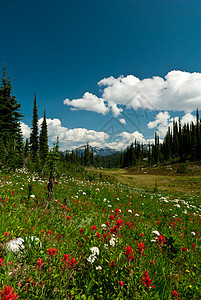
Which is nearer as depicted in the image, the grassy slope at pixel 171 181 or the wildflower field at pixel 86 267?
the wildflower field at pixel 86 267

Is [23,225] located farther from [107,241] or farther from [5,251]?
[107,241]

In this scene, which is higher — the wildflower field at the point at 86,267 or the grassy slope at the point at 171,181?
the wildflower field at the point at 86,267

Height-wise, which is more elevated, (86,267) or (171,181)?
(86,267)

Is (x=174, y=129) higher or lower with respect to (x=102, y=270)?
higher

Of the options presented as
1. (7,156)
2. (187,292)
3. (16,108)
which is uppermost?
(16,108)

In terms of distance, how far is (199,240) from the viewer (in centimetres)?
523

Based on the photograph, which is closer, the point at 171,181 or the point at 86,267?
the point at 86,267

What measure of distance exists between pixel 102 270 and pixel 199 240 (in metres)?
4.94

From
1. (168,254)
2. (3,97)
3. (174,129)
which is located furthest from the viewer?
(174,129)

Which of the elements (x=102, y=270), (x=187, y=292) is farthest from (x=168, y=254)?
(x=102, y=270)

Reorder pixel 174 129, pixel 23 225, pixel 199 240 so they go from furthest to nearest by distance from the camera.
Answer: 1. pixel 174 129
2. pixel 199 240
3. pixel 23 225

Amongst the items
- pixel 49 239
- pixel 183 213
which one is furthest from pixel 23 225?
pixel 183 213

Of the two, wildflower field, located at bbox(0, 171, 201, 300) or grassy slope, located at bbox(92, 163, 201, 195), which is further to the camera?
grassy slope, located at bbox(92, 163, 201, 195)

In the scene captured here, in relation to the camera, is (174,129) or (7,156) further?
(174,129)
